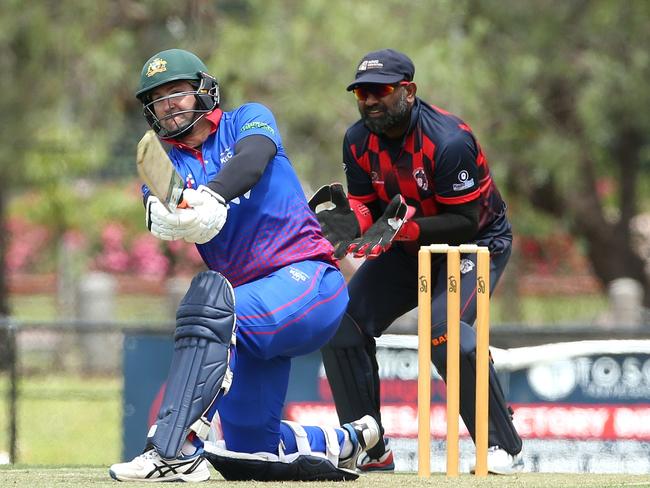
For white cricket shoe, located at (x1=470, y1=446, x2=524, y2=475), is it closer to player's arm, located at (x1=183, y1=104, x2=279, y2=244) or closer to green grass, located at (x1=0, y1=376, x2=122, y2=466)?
player's arm, located at (x1=183, y1=104, x2=279, y2=244)

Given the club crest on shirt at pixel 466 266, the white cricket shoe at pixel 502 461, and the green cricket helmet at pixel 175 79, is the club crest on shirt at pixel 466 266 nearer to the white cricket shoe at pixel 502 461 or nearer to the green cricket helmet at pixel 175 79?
the white cricket shoe at pixel 502 461

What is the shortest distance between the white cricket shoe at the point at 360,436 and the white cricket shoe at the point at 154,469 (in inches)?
35.5

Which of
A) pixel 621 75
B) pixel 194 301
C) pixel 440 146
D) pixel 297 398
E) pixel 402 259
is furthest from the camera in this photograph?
pixel 621 75

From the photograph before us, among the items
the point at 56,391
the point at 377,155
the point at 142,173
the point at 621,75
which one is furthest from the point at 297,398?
the point at 621,75

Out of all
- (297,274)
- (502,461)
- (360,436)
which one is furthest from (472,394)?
(297,274)

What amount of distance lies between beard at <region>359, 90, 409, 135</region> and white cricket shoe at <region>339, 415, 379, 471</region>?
1.19 metres

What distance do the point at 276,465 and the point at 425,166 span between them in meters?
1.42

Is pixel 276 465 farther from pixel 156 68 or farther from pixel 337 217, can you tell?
pixel 156 68

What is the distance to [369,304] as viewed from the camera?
19.3 feet

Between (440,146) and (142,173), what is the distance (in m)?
1.67

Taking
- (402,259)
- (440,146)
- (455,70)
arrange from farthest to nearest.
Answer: (455,70), (402,259), (440,146)

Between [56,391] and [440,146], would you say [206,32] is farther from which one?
[440,146]

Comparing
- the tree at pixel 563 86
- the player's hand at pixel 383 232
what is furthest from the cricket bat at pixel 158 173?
the tree at pixel 563 86

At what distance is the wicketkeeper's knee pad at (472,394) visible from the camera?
547 cm
